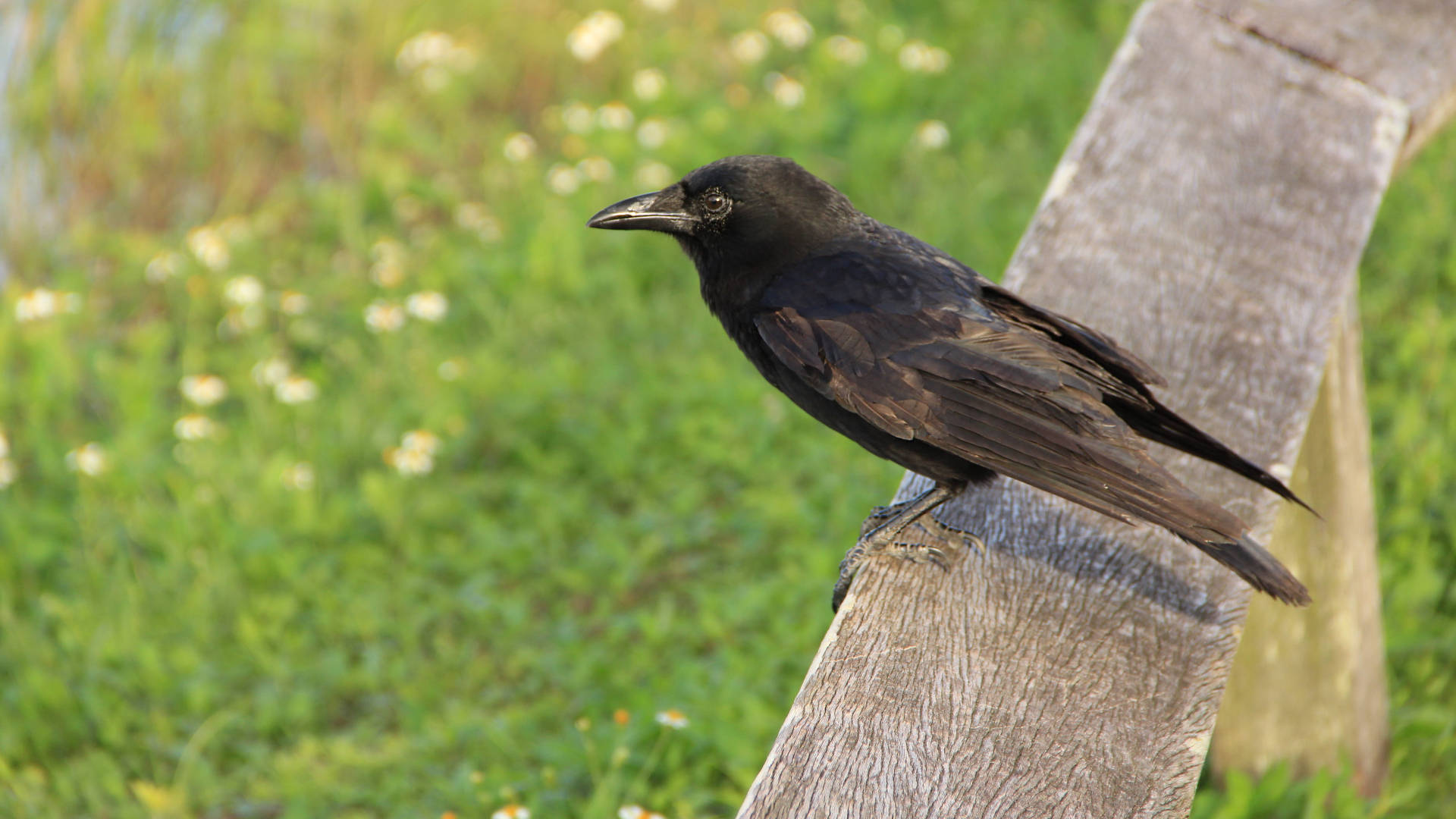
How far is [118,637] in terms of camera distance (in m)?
3.49

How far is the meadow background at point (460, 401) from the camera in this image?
3125 mm

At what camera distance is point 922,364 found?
205 cm

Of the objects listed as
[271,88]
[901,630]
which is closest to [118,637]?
[901,630]

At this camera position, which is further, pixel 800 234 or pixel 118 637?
pixel 118 637

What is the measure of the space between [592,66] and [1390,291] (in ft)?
13.7

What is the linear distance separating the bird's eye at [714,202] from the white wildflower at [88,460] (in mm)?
2511

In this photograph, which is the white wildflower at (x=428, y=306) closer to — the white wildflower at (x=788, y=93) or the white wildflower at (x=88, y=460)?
the white wildflower at (x=88, y=460)

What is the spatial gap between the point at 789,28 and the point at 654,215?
4040mm

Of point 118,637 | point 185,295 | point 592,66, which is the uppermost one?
point 592,66

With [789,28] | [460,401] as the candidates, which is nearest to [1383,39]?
[460,401]

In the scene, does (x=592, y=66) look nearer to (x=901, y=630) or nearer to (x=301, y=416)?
(x=301, y=416)

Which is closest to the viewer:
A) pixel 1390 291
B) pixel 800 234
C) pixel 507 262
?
pixel 800 234

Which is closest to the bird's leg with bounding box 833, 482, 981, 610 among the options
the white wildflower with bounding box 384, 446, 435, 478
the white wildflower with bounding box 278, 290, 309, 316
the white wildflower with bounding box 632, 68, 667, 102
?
the white wildflower with bounding box 384, 446, 435, 478

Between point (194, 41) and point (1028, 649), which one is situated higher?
point (194, 41)
